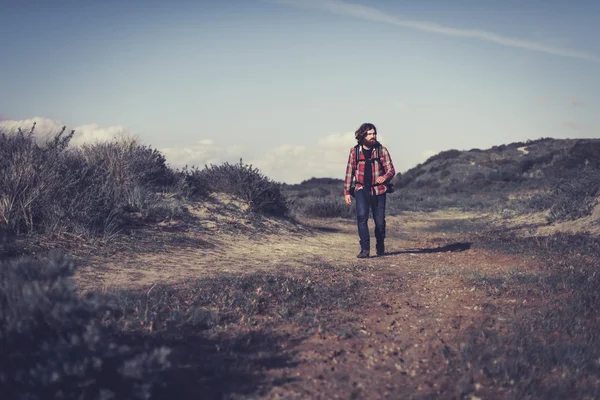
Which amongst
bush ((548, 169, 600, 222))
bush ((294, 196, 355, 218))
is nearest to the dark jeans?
bush ((548, 169, 600, 222))

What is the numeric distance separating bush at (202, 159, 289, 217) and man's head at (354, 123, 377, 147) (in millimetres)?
4589

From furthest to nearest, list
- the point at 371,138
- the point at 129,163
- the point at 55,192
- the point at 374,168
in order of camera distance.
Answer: the point at 129,163
the point at 374,168
the point at 371,138
the point at 55,192

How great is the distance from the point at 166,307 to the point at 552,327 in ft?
11.9

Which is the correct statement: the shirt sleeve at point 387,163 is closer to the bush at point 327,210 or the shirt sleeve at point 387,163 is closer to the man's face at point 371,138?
the man's face at point 371,138

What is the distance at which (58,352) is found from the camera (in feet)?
8.36

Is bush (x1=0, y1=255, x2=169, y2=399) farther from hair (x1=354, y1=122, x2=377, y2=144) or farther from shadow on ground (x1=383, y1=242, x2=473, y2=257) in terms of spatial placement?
shadow on ground (x1=383, y1=242, x2=473, y2=257)

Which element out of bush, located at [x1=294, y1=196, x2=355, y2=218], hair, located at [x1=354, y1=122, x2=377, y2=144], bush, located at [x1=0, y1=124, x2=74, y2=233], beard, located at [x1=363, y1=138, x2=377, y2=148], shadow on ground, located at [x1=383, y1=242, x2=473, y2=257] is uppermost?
hair, located at [x1=354, y1=122, x2=377, y2=144]

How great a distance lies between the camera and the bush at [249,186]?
1167 centimetres

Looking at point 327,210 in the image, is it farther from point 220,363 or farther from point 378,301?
point 220,363

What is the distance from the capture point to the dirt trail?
9.98ft

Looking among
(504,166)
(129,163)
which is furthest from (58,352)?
(504,166)

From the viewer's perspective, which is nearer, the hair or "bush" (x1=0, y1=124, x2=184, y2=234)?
"bush" (x1=0, y1=124, x2=184, y2=234)

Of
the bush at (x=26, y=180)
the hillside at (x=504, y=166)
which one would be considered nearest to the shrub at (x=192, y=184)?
the bush at (x=26, y=180)

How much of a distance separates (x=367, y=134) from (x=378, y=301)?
3.47 meters
